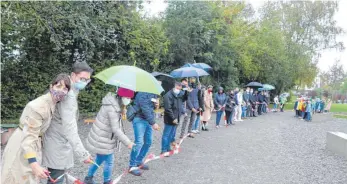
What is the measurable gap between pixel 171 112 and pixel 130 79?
264cm

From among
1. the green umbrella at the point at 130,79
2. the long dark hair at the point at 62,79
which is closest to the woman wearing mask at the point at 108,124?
the green umbrella at the point at 130,79

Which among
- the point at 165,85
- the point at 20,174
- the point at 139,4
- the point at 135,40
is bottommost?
the point at 20,174

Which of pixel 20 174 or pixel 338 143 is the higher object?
pixel 20 174

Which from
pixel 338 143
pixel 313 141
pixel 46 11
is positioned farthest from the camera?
pixel 313 141

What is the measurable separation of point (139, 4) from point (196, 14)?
6.90 metres

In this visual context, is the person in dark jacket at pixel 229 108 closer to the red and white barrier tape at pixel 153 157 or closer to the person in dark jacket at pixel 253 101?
the person in dark jacket at pixel 253 101

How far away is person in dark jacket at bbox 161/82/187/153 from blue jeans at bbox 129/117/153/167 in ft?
3.77

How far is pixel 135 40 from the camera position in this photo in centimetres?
1409

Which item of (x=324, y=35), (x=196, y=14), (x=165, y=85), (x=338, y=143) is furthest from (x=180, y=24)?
(x=324, y=35)

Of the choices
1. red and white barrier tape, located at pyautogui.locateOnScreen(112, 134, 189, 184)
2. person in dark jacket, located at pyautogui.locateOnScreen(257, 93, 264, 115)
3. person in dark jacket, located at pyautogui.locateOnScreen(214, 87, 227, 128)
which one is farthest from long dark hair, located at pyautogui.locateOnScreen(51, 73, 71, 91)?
person in dark jacket, located at pyautogui.locateOnScreen(257, 93, 264, 115)

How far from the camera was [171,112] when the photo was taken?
706cm

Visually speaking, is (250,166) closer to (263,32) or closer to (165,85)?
(165,85)

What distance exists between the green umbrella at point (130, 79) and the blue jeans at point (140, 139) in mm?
1052

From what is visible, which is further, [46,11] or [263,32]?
[263,32]
